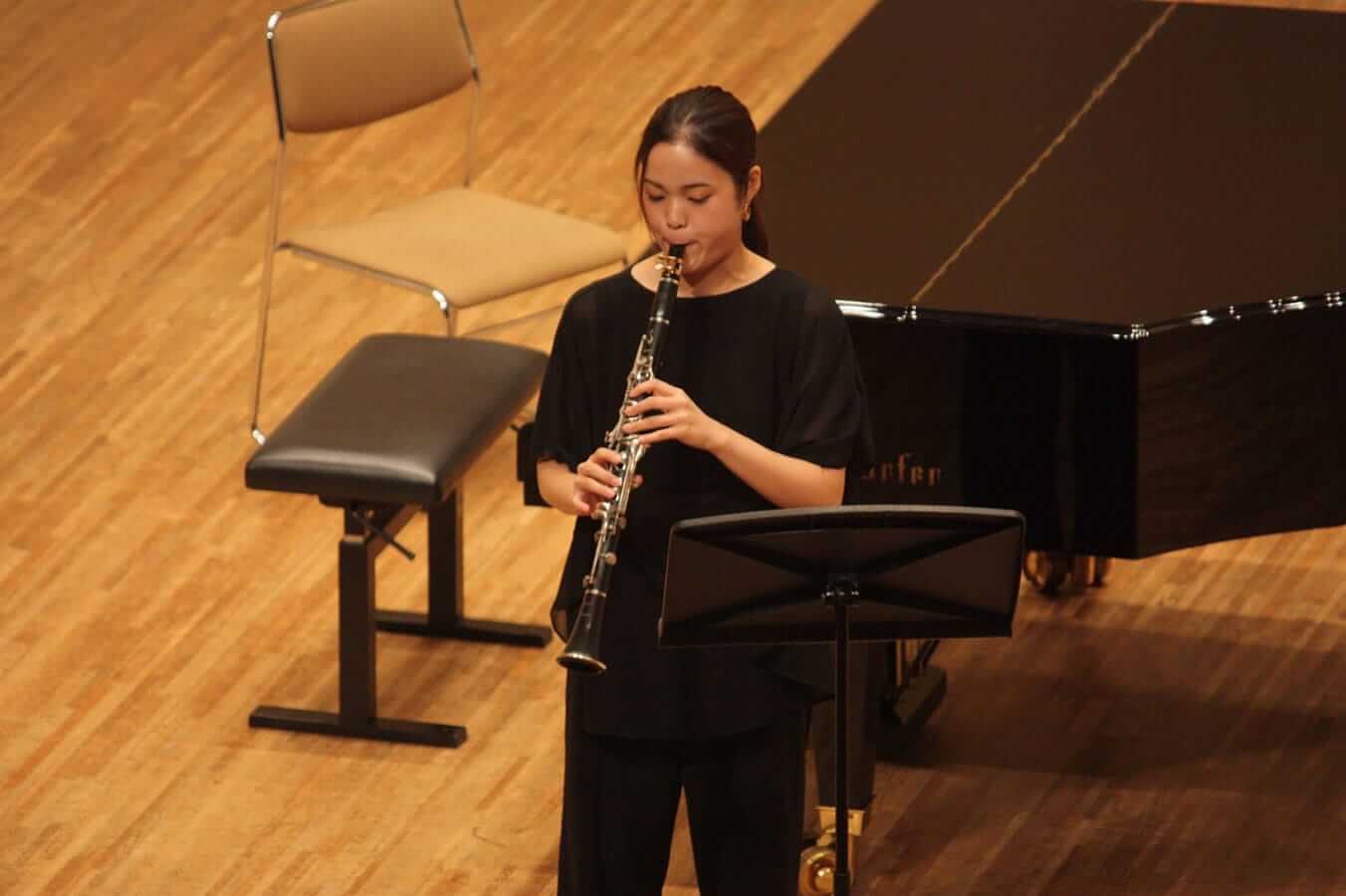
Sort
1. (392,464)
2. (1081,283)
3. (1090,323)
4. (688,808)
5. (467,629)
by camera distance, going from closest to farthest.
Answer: (688,808) → (1090,323) → (1081,283) → (392,464) → (467,629)

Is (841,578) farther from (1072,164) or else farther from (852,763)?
(1072,164)

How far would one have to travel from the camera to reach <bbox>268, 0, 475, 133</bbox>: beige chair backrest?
4.79 metres

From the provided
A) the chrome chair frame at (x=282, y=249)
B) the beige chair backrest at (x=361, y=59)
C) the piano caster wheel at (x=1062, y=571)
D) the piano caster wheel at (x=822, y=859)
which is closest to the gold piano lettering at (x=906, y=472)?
the piano caster wheel at (x=822, y=859)

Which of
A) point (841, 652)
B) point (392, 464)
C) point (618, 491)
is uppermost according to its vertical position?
point (618, 491)

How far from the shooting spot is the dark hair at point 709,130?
2564 mm

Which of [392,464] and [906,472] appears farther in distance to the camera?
[392,464]

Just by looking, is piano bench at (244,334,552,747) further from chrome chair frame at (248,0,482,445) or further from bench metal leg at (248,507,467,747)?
chrome chair frame at (248,0,482,445)

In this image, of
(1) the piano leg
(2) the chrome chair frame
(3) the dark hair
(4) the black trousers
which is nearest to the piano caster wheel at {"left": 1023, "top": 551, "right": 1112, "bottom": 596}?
(1) the piano leg

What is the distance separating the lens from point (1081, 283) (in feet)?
11.4

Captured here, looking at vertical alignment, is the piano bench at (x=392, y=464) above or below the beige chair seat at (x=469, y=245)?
below

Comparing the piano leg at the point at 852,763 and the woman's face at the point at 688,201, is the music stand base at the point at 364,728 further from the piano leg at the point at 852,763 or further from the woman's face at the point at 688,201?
the woman's face at the point at 688,201

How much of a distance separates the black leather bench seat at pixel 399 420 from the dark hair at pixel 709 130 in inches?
55.3

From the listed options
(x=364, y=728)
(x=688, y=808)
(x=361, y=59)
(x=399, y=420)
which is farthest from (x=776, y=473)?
(x=361, y=59)

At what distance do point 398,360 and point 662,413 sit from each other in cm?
184
